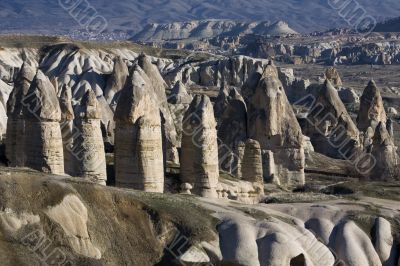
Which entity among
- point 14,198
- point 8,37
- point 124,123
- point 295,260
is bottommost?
point 295,260

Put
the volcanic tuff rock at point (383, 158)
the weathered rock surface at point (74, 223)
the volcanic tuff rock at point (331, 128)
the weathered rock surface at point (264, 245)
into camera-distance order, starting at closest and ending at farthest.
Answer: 1. the weathered rock surface at point (74, 223)
2. the weathered rock surface at point (264, 245)
3. the volcanic tuff rock at point (383, 158)
4. the volcanic tuff rock at point (331, 128)

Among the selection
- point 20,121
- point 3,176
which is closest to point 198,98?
point 20,121

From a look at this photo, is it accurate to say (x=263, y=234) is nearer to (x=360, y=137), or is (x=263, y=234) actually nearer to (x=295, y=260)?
(x=295, y=260)

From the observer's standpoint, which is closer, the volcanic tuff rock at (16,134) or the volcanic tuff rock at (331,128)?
the volcanic tuff rock at (16,134)

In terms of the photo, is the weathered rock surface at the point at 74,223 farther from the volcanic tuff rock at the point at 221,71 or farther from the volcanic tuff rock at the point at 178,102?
the volcanic tuff rock at the point at 221,71

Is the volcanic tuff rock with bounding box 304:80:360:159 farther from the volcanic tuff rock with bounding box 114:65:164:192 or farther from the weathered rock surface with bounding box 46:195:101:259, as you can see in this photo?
the weathered rock surface with bounding box 46:195:101:259

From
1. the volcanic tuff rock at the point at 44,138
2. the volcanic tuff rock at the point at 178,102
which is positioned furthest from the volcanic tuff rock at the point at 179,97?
the volcanic tuff rock at the point at 44,138

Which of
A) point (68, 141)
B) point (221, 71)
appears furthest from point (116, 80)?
point (68, 141)
